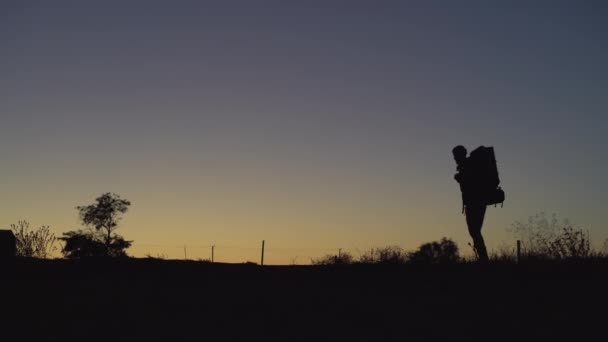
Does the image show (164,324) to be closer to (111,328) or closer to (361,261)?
(111,328)

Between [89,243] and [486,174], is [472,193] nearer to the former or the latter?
[486,174]

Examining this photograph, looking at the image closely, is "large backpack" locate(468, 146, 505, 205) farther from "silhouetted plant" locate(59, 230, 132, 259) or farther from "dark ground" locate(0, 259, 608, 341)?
Answer: "silhouetted plant" locate(59, 230, 132, 259)

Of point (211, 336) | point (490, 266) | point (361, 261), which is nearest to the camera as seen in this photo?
point (211, 336)

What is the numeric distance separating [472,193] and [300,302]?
16.3 ft

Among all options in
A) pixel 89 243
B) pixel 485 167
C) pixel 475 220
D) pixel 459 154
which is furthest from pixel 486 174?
pixel 89 243

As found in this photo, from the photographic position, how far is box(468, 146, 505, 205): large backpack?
35.5ft

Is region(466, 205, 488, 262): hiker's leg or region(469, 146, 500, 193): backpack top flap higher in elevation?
region(469, 146, 500, 193): backpack top flap

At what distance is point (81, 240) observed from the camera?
5488 centimetres

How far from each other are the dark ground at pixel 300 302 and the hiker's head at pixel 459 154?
8.47ft

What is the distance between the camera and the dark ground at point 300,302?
230 inches

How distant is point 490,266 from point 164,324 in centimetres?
503

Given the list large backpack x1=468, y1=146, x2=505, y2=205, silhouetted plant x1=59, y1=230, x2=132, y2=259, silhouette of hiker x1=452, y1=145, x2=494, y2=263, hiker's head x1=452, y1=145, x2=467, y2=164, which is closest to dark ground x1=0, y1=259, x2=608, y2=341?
silhouette of hiker x1=452, y1=145, x2=494, y2=263

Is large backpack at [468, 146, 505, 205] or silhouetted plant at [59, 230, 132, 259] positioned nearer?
large backpack at [468, 146, 505, 205]

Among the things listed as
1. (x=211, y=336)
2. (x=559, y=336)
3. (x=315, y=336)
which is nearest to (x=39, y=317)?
(x=211, y=336)
